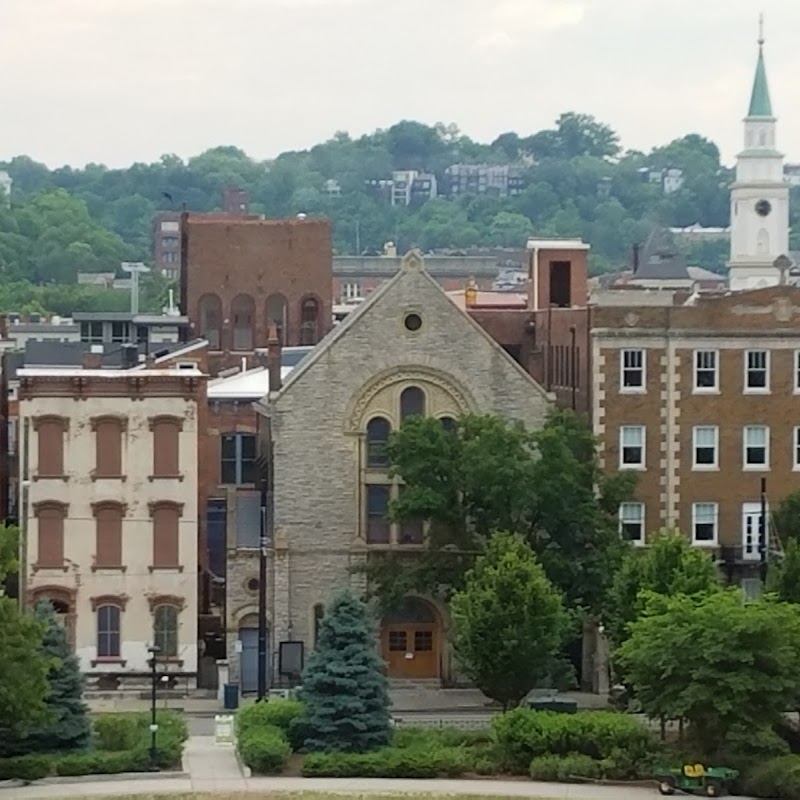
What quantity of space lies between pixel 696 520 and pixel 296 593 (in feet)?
38.4

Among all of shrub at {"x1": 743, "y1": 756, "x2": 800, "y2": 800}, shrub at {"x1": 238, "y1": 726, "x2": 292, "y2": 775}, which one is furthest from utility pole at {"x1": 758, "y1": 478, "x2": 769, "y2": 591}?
shrub at {"x1": 238, "y1": 726, "x2": 292, "y2": 775}

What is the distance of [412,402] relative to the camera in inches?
3189

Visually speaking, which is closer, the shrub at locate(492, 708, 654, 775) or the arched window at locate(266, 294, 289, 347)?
the shrub at locate(492, 708, 654, 775)

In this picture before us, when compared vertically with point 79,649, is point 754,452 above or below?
above

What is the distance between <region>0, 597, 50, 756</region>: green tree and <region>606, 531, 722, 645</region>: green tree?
15.2m

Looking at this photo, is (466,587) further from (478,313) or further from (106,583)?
(478,313)

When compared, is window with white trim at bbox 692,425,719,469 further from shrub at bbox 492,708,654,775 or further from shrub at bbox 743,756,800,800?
shrub at bbox 743,756,800,800

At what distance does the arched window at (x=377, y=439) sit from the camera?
264 ft

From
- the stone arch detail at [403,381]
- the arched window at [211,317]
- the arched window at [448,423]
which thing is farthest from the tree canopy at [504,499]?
the arched window at [211,317]

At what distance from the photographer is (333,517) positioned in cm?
8062

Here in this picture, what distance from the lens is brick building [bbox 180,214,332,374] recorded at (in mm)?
118812

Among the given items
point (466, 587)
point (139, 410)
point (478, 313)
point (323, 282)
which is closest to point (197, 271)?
point (323, 282)

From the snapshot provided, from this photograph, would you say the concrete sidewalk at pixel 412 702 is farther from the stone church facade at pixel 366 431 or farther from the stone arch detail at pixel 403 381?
the stone arch detail at pixel 403 381

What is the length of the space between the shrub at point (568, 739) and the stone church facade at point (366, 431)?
14.2 metres
